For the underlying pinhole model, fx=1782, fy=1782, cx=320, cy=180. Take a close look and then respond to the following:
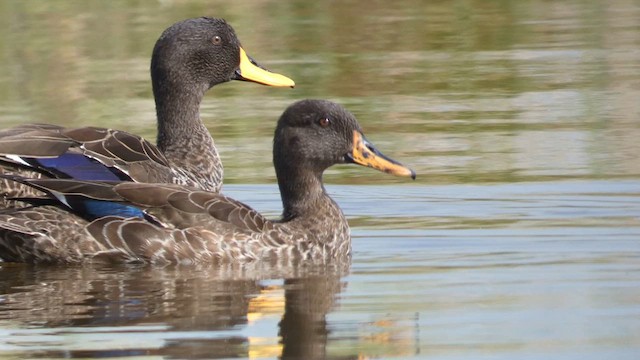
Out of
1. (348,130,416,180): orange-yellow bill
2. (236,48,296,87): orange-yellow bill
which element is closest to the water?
(348,130,416,180): orange-yellow bill

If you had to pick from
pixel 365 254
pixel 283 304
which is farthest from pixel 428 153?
pixel 283 304

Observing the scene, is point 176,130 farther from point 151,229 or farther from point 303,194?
point 151,229

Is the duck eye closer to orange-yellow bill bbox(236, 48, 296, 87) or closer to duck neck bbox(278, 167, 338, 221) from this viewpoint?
duck neck bbox(278, 167, 338, 221)

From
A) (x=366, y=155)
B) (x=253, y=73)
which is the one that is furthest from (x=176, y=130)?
(x=366, y=155)

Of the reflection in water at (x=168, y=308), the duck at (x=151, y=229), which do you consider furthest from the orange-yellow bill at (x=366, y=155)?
the reflection in water at (x=168, y=308)

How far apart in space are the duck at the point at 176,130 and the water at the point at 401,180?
0.40 meters

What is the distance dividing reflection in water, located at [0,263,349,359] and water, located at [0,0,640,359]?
2cm

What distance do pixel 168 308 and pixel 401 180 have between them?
411cm

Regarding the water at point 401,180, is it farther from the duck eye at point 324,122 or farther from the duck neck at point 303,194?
the duck eye at point 324,122

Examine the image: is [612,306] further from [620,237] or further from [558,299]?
[620,237]

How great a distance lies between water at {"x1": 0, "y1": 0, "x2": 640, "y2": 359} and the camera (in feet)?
26.5

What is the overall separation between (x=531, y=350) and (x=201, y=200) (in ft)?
10.8

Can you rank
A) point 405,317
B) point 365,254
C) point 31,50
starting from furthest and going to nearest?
point 31,50
point 365,254
point 405,317

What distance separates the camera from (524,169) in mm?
12500
